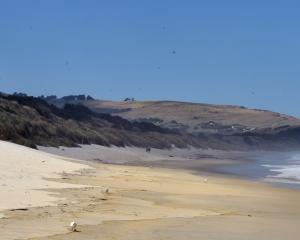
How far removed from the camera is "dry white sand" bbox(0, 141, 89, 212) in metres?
15.1

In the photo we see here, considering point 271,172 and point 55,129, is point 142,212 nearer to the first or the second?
point 271,172

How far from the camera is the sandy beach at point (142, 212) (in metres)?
12.1

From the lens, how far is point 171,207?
17.5 metres

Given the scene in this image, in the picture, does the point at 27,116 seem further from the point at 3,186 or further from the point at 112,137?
the point at 3,186

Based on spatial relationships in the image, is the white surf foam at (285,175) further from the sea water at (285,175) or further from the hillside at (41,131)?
the hillside at (41,131)

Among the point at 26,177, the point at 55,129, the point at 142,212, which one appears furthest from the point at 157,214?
the point at 55,129

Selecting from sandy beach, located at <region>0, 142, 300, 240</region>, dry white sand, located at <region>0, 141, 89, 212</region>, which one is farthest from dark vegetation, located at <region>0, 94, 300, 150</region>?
sandy beach, located at <region>0, 142, 300, 240</region>

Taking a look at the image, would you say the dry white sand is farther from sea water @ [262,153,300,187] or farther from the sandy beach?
sea water @ [262,153,300,187]

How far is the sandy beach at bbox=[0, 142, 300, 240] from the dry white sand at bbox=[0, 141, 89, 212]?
53mm

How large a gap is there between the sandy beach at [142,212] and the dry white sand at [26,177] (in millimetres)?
53

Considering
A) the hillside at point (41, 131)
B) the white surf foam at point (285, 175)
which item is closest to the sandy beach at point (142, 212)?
the white surf foam at point (285, 175)

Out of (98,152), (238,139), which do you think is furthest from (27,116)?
(238,139)

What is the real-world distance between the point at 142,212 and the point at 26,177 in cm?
687

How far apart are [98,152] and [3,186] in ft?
126
